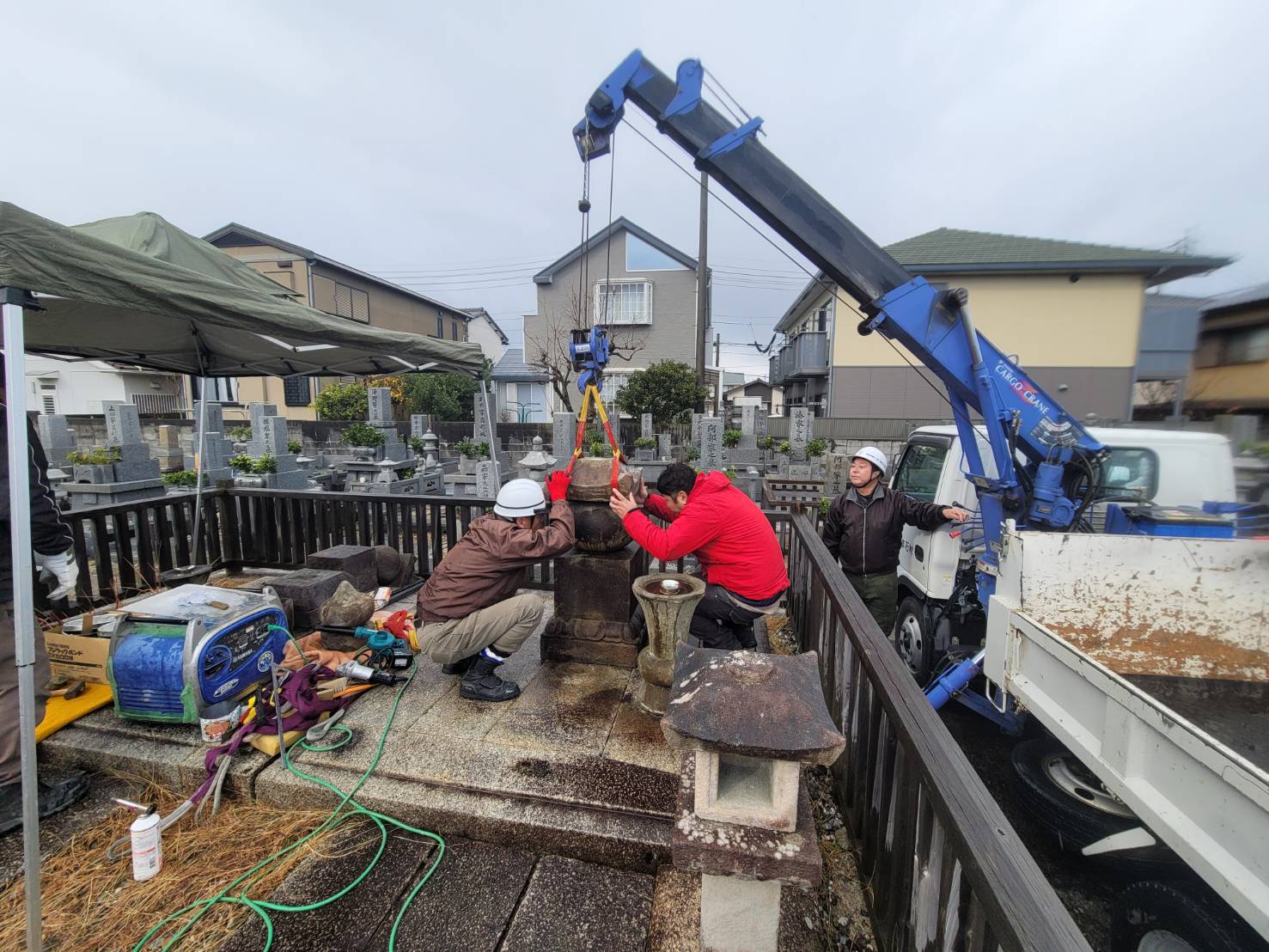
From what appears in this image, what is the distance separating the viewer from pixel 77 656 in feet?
10.2

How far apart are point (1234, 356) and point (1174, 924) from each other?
2.90 metres

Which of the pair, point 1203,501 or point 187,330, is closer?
point 1203,501

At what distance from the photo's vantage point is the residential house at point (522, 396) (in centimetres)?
2520

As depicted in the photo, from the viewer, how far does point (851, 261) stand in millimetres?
4133

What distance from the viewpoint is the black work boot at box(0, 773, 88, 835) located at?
2.43 metres

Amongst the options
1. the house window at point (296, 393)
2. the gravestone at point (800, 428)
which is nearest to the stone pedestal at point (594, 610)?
the gravestone at point (800, 428)

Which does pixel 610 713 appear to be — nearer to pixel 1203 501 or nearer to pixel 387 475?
pixel 1203 501

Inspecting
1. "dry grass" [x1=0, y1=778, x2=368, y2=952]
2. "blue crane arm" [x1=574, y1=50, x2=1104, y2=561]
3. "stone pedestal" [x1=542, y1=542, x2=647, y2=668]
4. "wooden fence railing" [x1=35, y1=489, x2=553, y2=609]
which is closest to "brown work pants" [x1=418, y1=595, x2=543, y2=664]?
"stone pedestal" [x1=542, y1=542, x2=647, y2=668]

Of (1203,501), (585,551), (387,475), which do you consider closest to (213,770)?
(585,551)

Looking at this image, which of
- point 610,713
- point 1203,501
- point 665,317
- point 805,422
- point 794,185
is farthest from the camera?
point 665,317

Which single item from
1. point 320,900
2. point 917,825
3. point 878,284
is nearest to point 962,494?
point 878,284

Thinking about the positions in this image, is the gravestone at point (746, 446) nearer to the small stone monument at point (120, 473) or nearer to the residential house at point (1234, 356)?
the residential house at point (1234, 356)

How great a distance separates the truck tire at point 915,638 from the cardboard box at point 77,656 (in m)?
4.88

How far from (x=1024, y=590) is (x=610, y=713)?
2.21 meters
